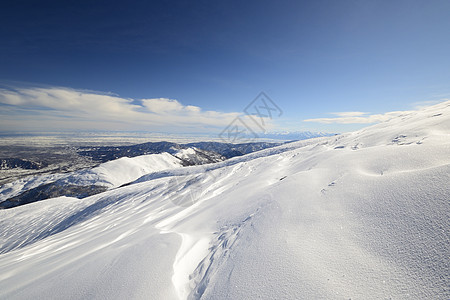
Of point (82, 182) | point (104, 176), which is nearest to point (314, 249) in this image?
point (82, 182)

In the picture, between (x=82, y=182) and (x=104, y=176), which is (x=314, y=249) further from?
(x=104, y=176)

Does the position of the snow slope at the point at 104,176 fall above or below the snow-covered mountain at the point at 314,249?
below

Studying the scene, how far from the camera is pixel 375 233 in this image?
2979 millimetres

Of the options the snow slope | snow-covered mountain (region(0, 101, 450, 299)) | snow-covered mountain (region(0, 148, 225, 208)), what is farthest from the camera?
the snow slope

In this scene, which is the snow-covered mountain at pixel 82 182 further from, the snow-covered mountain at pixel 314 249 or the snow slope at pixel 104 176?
the snow-covered mountain at pixel 314 249

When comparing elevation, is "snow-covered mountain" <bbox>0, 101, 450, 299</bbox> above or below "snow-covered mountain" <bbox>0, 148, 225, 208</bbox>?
above

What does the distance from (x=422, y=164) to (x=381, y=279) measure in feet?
12.9

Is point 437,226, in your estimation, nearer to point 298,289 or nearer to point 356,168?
point 298,289

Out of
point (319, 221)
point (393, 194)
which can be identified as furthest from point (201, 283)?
point (393, 194)

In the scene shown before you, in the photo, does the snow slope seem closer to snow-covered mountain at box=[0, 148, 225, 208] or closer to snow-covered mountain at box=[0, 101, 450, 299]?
snow-covered mountain at box=[0, 148, 225, 208]

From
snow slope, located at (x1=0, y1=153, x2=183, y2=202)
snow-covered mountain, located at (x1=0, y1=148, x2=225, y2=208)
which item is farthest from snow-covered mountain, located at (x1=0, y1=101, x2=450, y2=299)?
snow slope, located at (x1=0, y1=153, x2=183, y2=202)

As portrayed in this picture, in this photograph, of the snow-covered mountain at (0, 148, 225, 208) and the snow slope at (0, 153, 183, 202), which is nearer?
the snow-covered mountain at (0, 148, 225, 208)

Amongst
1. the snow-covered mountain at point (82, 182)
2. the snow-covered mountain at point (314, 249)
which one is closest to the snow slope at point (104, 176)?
the snow-covered mountain at point (82, 182)

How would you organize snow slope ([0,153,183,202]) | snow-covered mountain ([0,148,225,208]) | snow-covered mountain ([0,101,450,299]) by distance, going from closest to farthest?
1. snow-covered mountain ([0,101,450,299])
2. snow-covered mountain ([0,148,225,208])
3. snow slope ([0,153,183,202])
